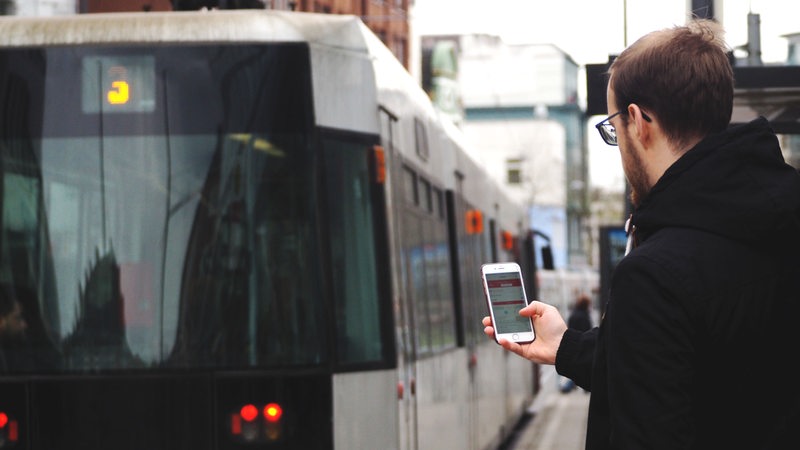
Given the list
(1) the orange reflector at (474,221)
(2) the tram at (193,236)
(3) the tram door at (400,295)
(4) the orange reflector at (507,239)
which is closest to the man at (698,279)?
(2) the tram at (193,236)

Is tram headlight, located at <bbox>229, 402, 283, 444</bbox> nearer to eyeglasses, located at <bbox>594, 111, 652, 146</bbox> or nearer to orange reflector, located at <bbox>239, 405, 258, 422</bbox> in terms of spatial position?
orange reflector, located at <bbox>239, 405, 258, 422</bbox>

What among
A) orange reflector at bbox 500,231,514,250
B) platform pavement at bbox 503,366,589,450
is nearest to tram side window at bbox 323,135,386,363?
platform pavement at bbox 503,366,589,450

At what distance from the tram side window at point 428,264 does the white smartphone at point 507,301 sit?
5.36m

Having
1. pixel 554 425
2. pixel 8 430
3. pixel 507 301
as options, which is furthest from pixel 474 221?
pixel 507 301

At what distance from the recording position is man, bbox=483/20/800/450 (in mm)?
2455

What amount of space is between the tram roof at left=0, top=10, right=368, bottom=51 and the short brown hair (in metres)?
5.21

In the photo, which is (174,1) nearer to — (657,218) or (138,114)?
(138,114)

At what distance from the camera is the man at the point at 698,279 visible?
246 centimetres

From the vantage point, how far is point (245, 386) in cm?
752

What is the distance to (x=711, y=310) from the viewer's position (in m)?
2.48

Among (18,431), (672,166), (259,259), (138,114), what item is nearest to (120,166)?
(138,114)

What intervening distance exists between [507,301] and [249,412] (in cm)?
413

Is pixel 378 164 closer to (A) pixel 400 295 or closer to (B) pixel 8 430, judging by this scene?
(A) pixel 400 295

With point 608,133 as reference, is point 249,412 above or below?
below
